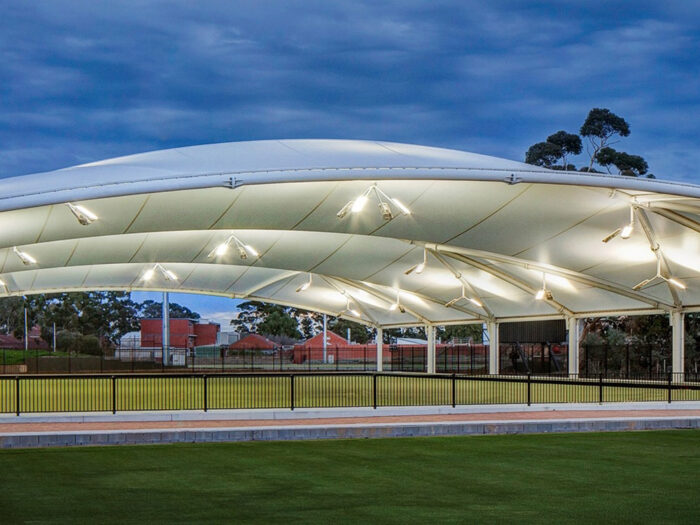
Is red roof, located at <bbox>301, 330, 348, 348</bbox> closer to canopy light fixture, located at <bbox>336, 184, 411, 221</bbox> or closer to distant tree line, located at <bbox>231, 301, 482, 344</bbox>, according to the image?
distant tree line, located at <bbox>231, 301, 482, 344</bbox>

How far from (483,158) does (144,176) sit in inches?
445

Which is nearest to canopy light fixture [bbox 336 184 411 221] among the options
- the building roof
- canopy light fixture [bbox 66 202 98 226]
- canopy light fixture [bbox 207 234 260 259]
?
the building roof

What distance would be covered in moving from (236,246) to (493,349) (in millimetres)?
17088

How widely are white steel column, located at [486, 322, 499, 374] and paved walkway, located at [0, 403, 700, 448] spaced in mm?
21345

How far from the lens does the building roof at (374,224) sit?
23.5m

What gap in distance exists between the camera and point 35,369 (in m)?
56.1

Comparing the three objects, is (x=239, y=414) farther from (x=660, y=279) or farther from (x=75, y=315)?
(x=75, y=315)

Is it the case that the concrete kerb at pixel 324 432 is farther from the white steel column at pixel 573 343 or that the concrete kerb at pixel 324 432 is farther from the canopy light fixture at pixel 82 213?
the white steel column at pixel 573 343

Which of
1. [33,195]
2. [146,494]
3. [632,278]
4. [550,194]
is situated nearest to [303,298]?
[632,278]

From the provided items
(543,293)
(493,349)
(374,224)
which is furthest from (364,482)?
(493,349)

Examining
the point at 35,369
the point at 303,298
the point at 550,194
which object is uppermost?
the point at 550,194

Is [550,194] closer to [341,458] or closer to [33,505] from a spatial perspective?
[341,458]

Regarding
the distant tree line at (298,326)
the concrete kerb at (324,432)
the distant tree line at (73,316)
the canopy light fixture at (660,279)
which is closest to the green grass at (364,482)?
the concrete kerb at (324,432)

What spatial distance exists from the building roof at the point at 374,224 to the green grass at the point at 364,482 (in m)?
8.53
